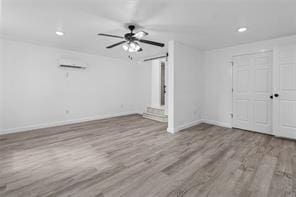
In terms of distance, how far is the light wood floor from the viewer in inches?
69.0

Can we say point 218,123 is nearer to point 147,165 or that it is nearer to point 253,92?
point 253,92

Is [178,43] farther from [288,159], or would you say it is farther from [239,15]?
[288,159]

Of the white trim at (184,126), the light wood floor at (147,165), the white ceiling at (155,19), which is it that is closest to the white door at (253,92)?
the light wood floor at (147,165)

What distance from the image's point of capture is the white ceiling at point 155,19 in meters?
2.13

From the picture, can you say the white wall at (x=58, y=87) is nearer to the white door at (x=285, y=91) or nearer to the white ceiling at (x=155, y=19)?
the white ceiling at (x=155, y=19)

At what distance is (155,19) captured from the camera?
8.51 feet

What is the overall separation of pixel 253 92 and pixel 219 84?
93 cm

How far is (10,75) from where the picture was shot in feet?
12.6

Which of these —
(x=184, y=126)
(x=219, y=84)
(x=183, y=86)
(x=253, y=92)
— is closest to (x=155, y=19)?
(x=183, y=86)

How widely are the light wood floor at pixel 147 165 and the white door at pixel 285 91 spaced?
0.35 metres

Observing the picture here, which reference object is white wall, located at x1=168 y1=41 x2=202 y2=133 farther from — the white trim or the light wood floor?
the light wood floor

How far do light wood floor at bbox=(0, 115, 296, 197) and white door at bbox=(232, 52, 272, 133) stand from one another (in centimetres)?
47

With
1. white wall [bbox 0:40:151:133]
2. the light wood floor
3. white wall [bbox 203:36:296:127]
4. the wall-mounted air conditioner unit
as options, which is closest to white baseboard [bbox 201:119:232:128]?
white wall [bbox 203:36:296:127]

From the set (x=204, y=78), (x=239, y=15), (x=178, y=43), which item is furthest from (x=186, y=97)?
(x=239, y=15)
